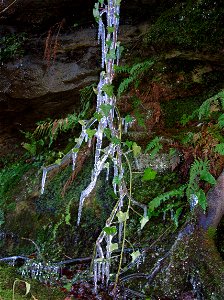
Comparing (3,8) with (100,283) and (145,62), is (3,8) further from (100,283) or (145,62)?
(100,283)

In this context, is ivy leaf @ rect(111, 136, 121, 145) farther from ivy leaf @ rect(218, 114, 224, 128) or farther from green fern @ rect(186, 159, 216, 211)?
ivy leaf @ rect(218, 114, 224, 128)

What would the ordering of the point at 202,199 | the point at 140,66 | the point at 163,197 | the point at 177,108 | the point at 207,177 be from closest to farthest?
the point at 202,199
the point at 207,177
the point at 163,197
the point at 140,66
the point at 177,108

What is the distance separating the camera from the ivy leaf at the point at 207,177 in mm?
3379

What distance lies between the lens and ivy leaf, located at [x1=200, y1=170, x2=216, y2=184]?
3.38 m

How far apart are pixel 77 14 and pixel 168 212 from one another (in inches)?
121

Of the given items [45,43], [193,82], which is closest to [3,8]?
[45,43]

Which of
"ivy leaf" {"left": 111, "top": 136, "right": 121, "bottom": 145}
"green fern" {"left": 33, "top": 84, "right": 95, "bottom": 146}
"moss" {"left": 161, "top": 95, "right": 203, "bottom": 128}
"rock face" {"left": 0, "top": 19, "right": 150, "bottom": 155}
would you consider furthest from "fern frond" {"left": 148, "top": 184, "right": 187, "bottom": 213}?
"rock face" {"left": 0, "top": 19, "right": 150, "bottom": 155}

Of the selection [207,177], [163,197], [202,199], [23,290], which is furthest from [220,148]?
[23,290]

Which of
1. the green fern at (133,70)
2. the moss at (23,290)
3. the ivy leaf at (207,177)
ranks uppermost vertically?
the green fern at (133,70)

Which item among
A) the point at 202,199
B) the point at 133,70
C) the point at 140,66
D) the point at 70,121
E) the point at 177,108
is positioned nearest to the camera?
the point at 202,199

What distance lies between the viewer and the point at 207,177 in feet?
11.2

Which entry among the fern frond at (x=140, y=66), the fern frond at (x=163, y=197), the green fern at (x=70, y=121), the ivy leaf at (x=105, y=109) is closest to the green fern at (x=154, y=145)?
the fern frond at (x=163, y=197)

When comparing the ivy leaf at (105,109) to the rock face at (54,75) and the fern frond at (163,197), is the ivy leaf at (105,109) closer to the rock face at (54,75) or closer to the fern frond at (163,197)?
the fern frond at (163,197)

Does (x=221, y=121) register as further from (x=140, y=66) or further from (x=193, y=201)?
(x=140, y=66)
